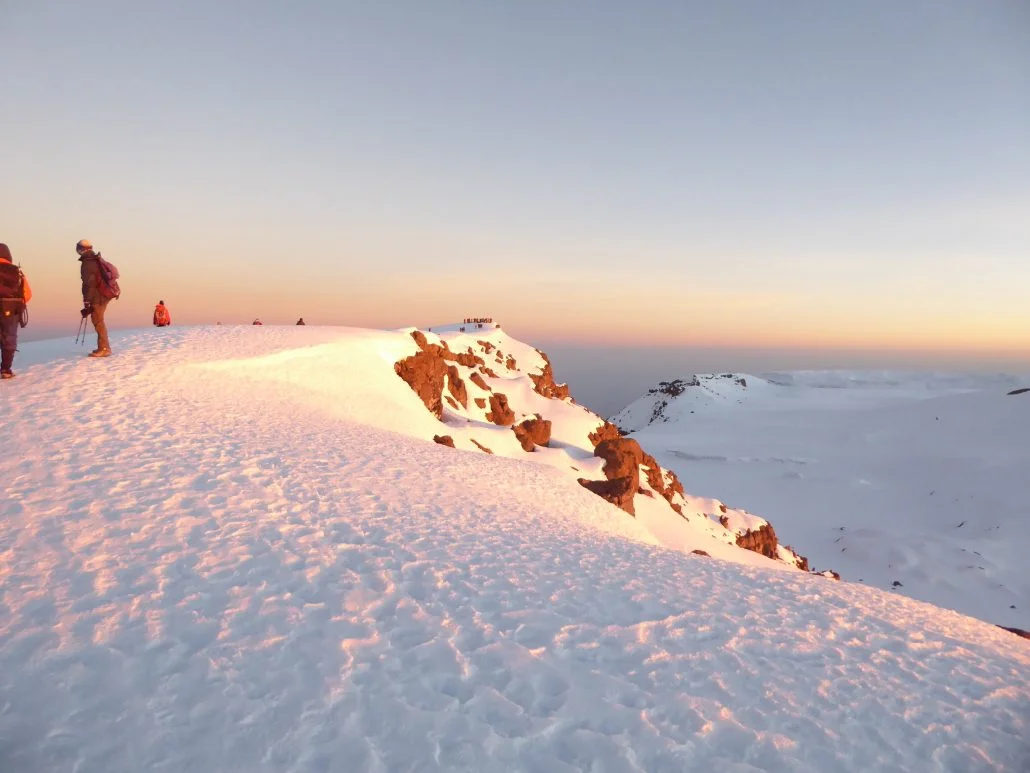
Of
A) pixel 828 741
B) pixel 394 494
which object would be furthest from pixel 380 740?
pixel 394 494

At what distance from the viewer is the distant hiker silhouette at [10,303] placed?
461 inches

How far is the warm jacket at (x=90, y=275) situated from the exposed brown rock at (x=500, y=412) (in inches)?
734

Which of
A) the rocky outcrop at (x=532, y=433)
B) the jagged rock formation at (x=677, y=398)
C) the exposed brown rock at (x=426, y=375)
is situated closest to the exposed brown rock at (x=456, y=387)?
the exposed brown rock at (x=426, y=375)

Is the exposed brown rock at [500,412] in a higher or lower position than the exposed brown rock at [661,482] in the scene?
higher

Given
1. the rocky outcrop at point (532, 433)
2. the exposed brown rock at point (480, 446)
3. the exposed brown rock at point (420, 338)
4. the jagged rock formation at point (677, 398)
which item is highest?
the exposed brown rock at point (420, 338)

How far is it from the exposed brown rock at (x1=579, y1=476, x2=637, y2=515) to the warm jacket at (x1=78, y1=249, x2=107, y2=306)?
1830cm

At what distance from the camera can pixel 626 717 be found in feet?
14.4

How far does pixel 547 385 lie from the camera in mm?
40531

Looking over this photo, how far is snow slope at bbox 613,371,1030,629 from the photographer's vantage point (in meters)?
28.2

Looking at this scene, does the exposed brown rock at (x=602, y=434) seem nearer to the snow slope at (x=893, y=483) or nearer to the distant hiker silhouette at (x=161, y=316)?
the snow slope at (x=893, y=483)

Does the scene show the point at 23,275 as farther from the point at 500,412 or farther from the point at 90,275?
the point at 500,412

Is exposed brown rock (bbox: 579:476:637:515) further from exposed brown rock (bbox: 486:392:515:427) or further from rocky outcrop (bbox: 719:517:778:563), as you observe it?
rocky outcrop (bbox: 719:517:778:563)

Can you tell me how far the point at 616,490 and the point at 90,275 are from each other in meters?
20.1

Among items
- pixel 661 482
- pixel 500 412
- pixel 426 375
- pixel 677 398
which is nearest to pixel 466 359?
pixel 500 412
